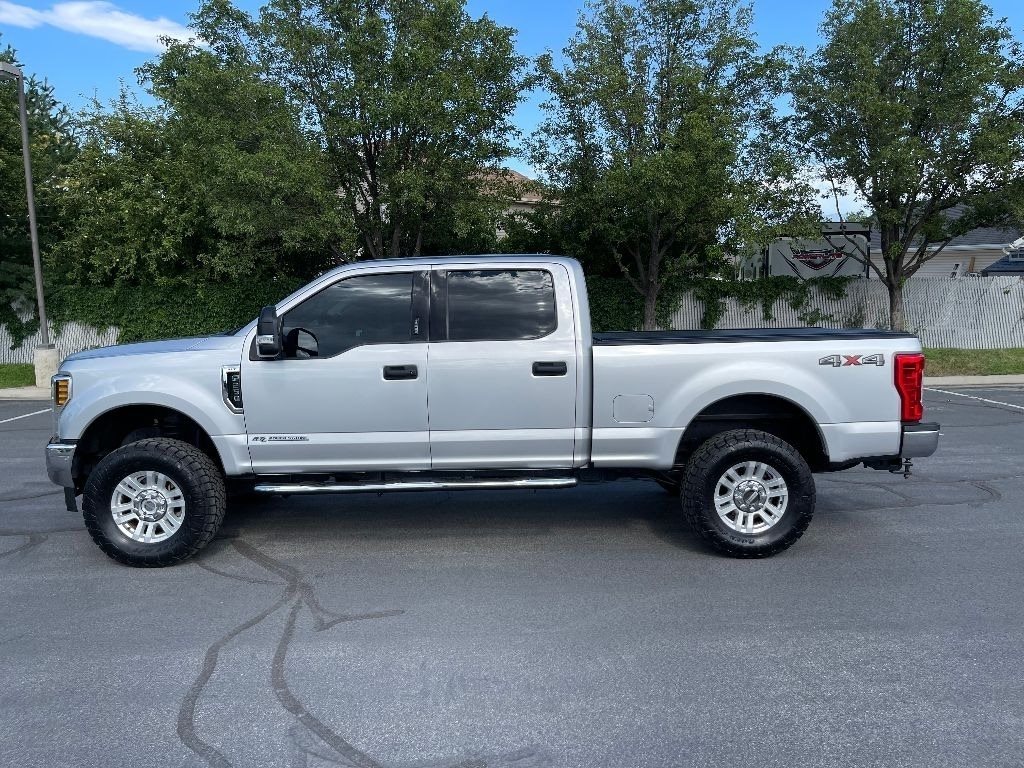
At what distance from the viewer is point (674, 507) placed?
24.0 ft

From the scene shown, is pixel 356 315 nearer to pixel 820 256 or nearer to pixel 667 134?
pixel 667 134

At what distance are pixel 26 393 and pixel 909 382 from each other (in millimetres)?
17426

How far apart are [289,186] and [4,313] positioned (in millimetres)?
10557

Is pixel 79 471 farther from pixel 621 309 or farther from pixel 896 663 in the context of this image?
pixel 621 309

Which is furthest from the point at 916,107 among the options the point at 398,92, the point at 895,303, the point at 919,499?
the point at 919,499

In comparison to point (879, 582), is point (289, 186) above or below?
above

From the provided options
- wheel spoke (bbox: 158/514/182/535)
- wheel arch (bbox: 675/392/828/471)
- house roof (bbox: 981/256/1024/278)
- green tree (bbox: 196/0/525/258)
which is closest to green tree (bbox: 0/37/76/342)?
green tree (bbox: 196/0/525/258)

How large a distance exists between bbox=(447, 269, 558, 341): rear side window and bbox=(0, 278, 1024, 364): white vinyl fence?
17.1 m

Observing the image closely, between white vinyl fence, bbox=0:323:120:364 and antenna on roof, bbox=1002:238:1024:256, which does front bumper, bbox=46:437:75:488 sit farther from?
antenna on roof, bbox=1002:238:1024:256

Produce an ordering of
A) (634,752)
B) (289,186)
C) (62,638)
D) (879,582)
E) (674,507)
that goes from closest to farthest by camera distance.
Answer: (634,752), (62,638), (879,582), (674,507), (289,186)

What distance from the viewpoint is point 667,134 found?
1769cm

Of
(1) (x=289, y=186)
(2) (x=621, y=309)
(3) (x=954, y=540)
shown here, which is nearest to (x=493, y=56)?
(1) (x=289, y=186)

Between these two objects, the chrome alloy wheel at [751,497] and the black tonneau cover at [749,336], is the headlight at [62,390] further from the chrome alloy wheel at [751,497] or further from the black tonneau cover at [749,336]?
the chrome alloy wheel at [751,497]

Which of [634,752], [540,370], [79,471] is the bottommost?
[634,752]
